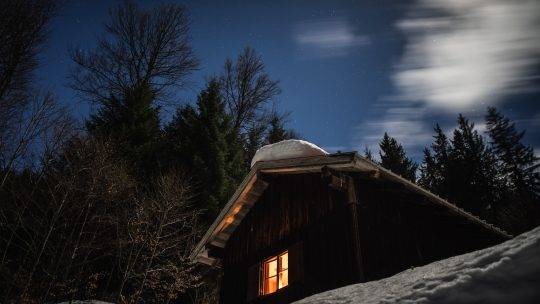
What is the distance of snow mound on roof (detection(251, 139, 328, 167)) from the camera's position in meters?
7.70

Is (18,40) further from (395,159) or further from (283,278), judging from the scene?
(395,159)

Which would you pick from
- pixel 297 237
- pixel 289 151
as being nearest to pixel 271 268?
pixel 297 237

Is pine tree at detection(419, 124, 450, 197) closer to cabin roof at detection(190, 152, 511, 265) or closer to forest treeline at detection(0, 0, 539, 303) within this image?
forest treeline at detection(0, 0, 539, 303)

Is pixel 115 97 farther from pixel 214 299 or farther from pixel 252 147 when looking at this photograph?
pixel 214 299

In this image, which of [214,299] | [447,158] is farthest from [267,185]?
[447,158]

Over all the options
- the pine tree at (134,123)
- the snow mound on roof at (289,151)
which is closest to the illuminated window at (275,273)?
the snow mound on roof at (289,151)

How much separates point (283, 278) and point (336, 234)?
223cm

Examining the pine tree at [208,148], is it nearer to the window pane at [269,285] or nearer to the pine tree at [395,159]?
the window pane at [269,285]

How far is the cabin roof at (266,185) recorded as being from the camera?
6.81 meters

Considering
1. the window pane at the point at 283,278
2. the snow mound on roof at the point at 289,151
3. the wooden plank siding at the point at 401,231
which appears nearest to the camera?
the wooden plank siding at the point at 401,231

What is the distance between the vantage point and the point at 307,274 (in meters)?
7.41

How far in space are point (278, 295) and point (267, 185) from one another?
11.8ft

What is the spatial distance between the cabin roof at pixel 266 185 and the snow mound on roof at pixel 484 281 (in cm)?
491

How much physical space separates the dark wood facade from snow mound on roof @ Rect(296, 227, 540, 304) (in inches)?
202
